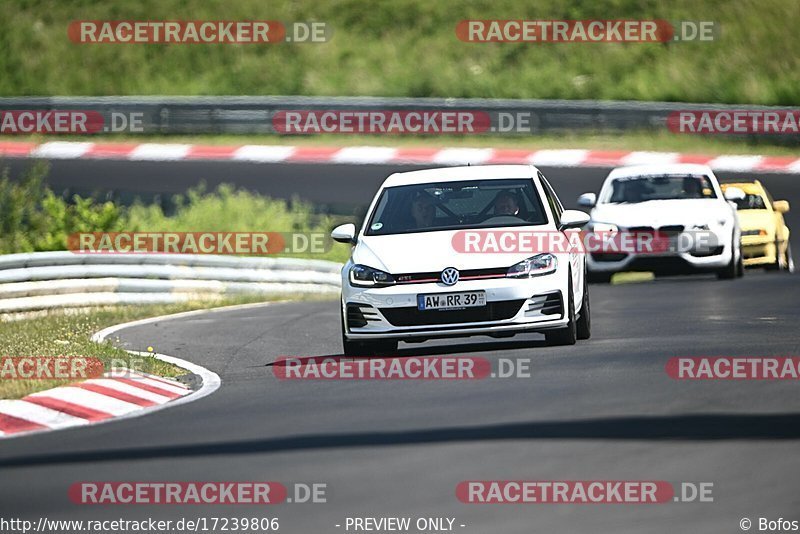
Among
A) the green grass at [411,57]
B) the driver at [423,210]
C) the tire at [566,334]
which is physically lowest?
the tire at [566,334]

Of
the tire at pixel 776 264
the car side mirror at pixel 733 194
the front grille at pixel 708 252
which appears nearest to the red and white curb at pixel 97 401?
the front grille at pixel 708 252

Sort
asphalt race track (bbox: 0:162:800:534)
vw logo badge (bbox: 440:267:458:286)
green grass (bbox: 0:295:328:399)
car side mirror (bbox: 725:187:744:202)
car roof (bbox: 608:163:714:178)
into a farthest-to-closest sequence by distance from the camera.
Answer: car roof (bbox: 608:163:714:178) → car side mirror (bbox: 725:187:744:202) → vw logo badge (bbox: 440:267:458:286) → green grass (bbox: 0:295:328:399) → asphalt race track (bbox: 0:162:800:534)

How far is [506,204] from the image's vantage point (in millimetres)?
13570

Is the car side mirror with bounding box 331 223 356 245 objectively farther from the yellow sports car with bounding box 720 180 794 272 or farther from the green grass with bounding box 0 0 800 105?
the green grass with bounding box 0 0 800 105

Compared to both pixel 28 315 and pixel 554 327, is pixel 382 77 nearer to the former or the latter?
pixel 28 315

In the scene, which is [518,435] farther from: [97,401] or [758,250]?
[758,250]

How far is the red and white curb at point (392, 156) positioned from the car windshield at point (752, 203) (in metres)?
7.51

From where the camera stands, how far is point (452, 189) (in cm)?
1372

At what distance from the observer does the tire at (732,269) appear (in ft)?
64.4

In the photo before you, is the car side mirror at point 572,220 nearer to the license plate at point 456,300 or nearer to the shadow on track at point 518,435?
the license plate at point 456,300

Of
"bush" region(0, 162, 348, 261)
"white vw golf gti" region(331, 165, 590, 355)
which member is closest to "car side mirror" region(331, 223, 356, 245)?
"white vw golf gti" region(331, 165, 590, 355)

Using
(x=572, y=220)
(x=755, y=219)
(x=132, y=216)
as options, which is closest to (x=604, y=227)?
(x=755, y=219)

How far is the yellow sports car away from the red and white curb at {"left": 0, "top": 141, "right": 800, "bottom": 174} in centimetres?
739

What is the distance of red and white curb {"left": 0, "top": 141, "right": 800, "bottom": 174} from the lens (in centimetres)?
2981
